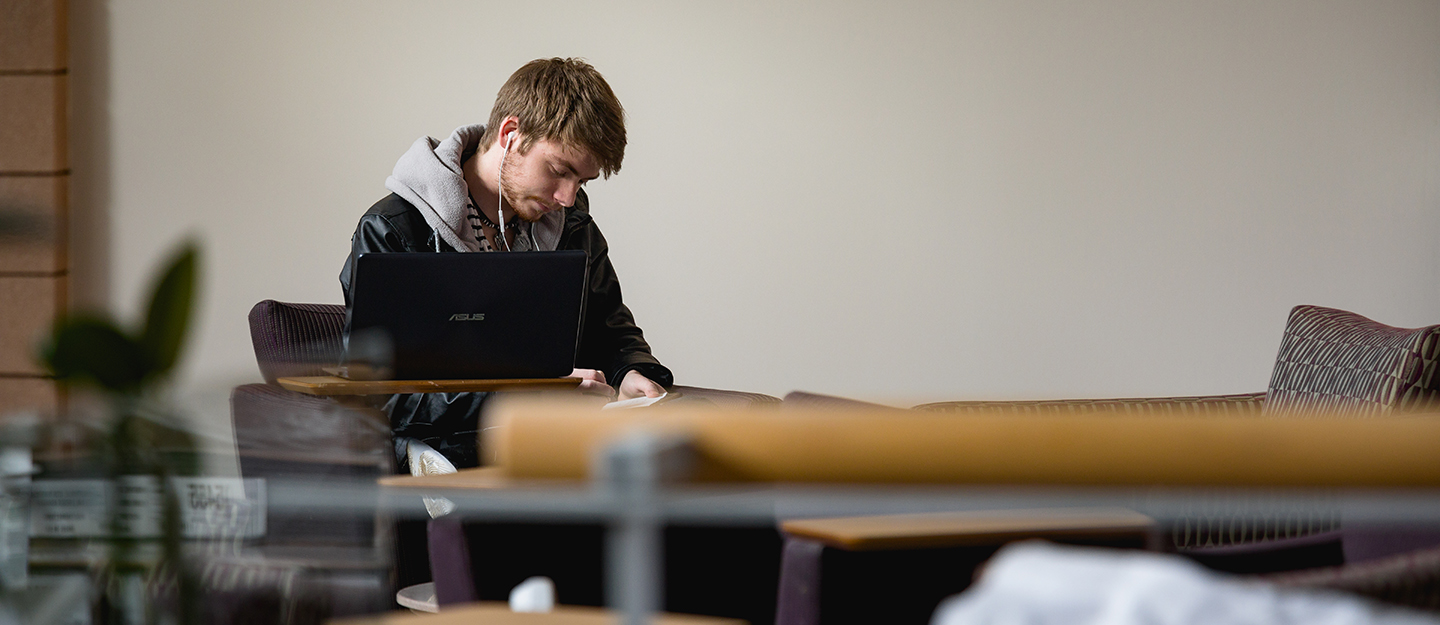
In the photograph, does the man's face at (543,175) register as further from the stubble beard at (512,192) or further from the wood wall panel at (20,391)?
the wood wall panel at (20,391)

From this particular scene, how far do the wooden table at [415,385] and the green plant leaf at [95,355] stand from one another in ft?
0.60

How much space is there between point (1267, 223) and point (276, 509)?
380cm

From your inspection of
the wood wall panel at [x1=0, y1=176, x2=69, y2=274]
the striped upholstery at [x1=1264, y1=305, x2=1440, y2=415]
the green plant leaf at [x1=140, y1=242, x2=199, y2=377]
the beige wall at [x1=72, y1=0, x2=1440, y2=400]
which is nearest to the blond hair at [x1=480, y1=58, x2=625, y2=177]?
the striped upholstery at [x1=1264, y1=305, x2=1440, y2=415]

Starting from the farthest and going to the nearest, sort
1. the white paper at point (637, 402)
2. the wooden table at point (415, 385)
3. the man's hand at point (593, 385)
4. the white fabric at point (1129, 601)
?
1. the man's hand at point (593, 385)
2. the white paper at point (637, 402)
3. the wooden table at point (415, 385)
4. the white fabric at point (1129, 601)

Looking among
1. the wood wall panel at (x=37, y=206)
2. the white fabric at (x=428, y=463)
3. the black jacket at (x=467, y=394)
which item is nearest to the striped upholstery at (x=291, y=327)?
the black jacket at (x=467, y=394)

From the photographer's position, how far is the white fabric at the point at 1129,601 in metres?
0.44

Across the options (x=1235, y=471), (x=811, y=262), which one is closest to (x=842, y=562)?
(x=1235, y=471)

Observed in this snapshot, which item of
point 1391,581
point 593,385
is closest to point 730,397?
point 593,385

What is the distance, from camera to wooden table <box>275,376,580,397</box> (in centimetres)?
72

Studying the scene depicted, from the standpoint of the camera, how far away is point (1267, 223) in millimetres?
3826

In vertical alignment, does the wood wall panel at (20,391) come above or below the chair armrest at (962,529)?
below

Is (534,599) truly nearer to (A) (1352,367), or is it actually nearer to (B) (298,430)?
(B) (298,430)

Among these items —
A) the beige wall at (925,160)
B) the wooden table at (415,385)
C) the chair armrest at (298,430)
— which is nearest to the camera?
the chair armrest at (298,430)

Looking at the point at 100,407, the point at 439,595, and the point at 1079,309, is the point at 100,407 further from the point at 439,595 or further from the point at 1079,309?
the point at 1079,309
